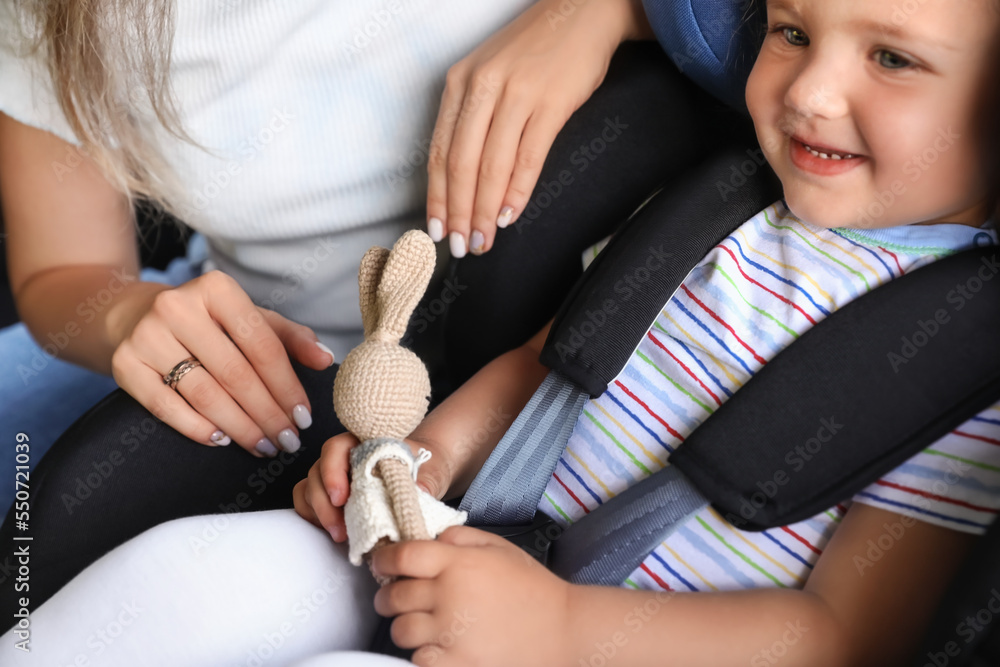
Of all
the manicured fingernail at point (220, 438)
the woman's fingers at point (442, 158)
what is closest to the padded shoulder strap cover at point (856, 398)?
the woman's fingers at point (442, 158)

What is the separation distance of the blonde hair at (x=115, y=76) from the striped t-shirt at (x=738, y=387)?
53 cm

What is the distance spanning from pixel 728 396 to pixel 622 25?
1.25 ft

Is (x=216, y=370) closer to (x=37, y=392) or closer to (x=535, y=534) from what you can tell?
(x=535, y=534)

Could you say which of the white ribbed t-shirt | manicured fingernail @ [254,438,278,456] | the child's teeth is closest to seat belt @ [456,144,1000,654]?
the child's teeth

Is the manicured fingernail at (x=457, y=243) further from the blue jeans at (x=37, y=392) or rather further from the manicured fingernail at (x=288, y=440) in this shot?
the blue jeans at (x=37, y=392)

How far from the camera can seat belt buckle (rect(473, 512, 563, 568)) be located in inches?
25.9

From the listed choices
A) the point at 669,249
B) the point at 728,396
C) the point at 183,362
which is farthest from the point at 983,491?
the point at 183,362

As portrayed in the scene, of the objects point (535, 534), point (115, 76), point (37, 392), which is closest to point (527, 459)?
point (535, 534)

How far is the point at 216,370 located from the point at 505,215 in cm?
30

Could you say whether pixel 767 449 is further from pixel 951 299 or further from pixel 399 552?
pixel 399 552

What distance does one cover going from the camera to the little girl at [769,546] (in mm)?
550

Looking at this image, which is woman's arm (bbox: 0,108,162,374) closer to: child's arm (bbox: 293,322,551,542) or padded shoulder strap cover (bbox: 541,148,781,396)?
child's arm (bbox: 293,322,551,542)

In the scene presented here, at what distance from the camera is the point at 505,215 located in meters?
0.73

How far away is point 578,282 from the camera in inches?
27.9
